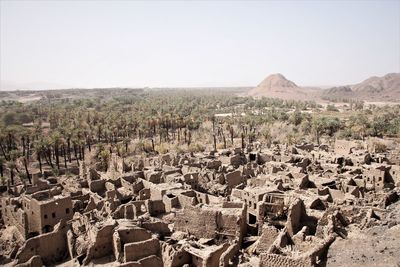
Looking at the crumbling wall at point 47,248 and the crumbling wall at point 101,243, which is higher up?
the crumbling wall at point 101,243

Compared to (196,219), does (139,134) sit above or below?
below

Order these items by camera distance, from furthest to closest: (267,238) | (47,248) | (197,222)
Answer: (47,248)
(197,222)
(267,238)

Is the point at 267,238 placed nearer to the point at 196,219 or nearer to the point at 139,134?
the point at 196,219

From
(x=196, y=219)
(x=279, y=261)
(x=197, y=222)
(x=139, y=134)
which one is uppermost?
(x=279, y=261)

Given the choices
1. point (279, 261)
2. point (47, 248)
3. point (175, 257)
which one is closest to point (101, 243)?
point (47, 248)

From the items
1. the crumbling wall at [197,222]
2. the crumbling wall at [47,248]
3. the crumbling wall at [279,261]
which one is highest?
the crumbling wall at [279,261]

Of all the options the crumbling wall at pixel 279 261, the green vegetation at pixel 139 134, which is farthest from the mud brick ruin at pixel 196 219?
the green vegetation at pixel 139 134

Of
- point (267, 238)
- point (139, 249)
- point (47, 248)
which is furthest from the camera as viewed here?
point (47, 248)

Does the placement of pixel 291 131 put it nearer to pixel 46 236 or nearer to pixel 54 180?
pixel 54 180

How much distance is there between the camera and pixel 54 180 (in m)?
38.8

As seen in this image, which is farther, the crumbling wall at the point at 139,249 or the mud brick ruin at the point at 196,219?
the crumbling wall at the point at 139,249

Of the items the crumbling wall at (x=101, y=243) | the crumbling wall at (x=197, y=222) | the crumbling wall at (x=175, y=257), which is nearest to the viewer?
the crumbling wall at (x=175, y=257)

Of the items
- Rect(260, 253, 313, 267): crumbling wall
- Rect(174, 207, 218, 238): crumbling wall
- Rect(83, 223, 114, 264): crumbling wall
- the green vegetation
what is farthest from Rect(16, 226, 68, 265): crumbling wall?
the green vegetation

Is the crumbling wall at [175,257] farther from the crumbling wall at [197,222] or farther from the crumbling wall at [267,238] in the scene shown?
the crumbling wall at [267,238]
